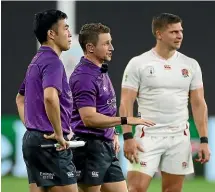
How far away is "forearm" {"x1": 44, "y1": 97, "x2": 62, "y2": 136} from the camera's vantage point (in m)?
8.09

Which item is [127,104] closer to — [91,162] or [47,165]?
[91,162]

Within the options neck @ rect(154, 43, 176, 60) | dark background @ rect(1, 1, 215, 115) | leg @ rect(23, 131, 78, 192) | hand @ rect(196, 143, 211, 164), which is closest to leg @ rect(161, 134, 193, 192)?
hand @ rect(196, 143, 211, 164)

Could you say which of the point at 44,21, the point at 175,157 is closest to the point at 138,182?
the point at 175,157

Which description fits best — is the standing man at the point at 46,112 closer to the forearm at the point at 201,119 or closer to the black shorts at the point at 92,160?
the black shorts at the point at 92,160

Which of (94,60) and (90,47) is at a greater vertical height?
(90,47)

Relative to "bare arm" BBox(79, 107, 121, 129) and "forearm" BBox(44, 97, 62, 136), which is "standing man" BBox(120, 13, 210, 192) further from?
"forearm" BBox(44, 97, 62, 136)

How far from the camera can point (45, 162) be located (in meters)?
8.43

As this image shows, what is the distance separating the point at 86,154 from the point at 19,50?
8.98m

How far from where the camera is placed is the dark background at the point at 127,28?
1778 centimetres

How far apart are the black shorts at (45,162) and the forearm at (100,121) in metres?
0.59

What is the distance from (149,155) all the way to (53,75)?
7.80ft

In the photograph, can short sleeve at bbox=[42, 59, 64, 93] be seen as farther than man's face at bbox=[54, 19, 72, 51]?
No

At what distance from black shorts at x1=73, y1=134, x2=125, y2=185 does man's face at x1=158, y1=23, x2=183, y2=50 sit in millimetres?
1486

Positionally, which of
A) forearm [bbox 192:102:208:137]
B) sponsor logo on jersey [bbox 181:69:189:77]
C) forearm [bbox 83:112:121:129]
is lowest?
forearm [bbox 192:102:208:137]
